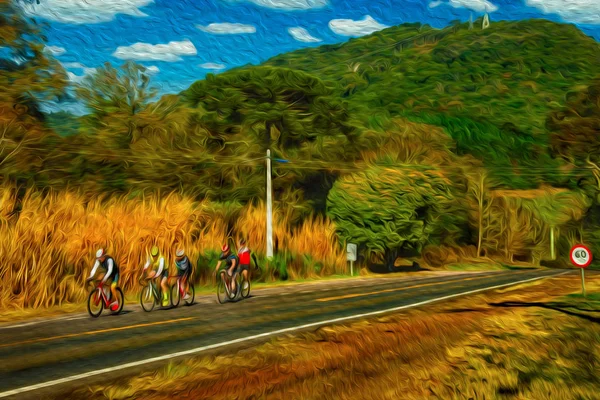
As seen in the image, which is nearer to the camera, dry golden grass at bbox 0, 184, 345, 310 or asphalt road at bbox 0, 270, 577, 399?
asphalt road at bbox 0, 270, 577, 399

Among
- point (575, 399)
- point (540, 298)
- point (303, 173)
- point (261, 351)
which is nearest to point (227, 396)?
point (261, 351)

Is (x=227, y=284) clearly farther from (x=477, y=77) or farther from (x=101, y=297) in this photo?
(x=477, y=77)

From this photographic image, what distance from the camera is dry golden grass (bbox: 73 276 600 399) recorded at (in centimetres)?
818

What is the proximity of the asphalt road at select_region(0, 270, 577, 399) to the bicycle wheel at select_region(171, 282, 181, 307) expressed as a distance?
415 mm

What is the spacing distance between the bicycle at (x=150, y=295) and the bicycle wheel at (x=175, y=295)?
20.3 inches

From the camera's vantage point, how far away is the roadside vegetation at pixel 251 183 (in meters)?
21.8

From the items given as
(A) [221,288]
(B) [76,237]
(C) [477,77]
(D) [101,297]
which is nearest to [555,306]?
(A) [221,288]

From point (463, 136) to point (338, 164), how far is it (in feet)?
127

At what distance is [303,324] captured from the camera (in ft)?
45.9

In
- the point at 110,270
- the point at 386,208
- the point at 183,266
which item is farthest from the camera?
the point at 386,208

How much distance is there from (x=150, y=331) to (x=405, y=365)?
5.88 meters

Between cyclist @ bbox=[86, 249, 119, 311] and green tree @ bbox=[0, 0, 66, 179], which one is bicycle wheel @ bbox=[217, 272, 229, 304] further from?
green tree @ bbox=[0, 0, 66, 179]

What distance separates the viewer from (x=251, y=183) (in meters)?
43.2

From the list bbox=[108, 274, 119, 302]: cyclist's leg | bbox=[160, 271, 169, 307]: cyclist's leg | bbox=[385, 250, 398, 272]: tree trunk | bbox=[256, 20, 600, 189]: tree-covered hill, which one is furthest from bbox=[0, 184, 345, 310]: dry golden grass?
bbox=[256, 20, 600, 189]: tree-covered hill
